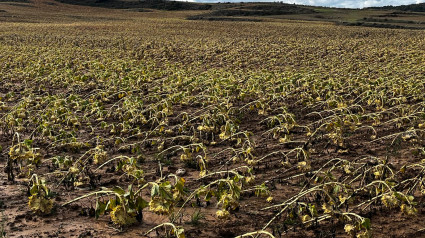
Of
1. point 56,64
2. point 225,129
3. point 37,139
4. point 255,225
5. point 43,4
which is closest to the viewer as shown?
point 255,225

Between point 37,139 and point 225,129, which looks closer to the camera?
point 225,129

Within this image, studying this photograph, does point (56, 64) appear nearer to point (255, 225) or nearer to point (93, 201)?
point (93, 201)

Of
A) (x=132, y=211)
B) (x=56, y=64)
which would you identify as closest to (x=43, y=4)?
(x=56, y=64)

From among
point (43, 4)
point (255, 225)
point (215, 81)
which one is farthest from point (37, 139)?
point (43, 4)

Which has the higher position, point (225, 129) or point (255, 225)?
point (225, 129)

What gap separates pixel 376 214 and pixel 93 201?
106 inches

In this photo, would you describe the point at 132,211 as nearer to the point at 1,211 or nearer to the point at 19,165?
the point at 1,211

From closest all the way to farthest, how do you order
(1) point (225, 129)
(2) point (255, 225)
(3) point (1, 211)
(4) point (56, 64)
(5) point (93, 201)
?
(2) point (255, 225) → (3) point (1, 211) → (5) point (93, 201) → (1) point (225, 129) → (4) point (56, 64)

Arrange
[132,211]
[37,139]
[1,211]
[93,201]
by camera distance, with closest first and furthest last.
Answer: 1. [132,211]
2. [1,211]
3. [93,201]
4. [37,139]

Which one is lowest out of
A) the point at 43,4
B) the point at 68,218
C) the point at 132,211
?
the point at 68,218

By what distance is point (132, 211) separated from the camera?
291 centimetres

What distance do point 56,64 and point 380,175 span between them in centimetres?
1144

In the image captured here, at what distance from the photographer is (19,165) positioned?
4297mm

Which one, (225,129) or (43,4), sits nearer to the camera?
(225,129)
